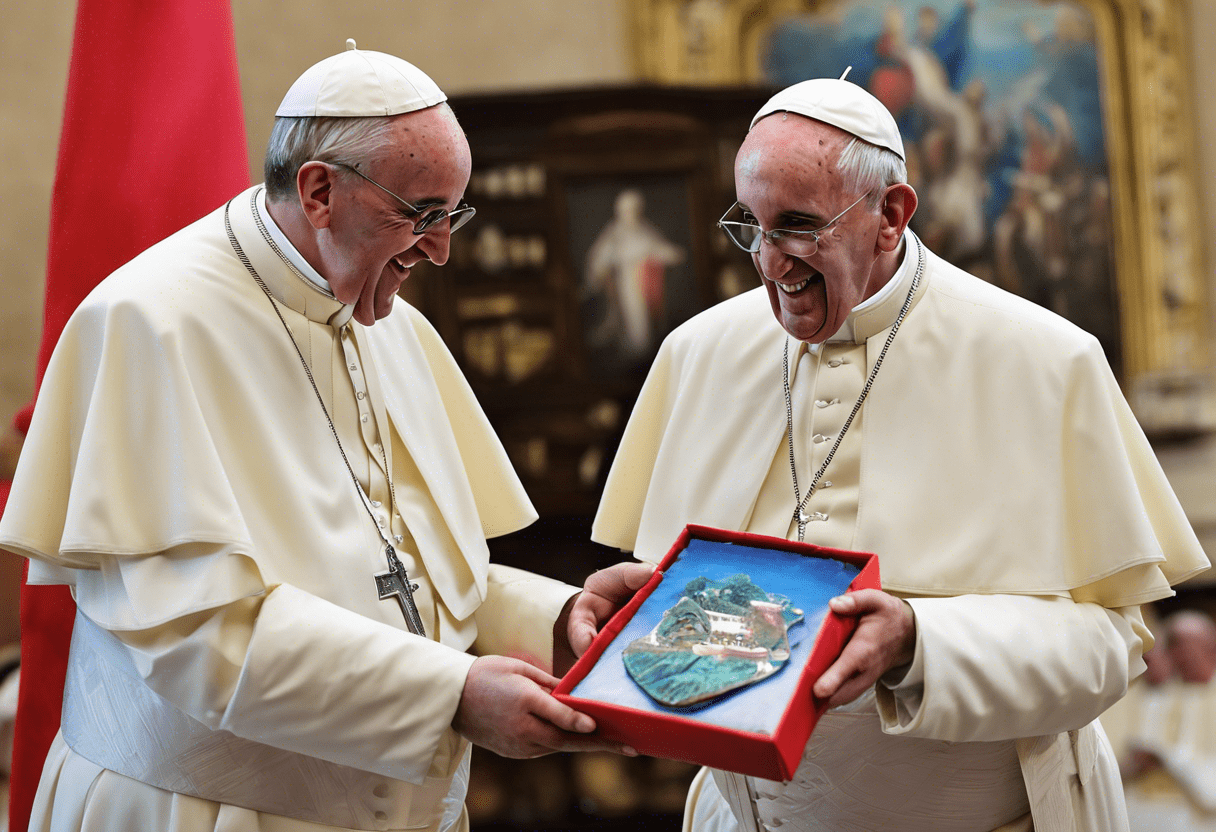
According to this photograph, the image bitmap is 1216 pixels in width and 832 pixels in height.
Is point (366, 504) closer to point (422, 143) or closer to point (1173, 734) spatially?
point (422, 143)

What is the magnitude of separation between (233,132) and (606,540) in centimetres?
136

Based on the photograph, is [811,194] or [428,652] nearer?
[428,652]

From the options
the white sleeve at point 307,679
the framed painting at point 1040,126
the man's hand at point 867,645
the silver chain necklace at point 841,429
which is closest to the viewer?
the man's hand at point 867,645

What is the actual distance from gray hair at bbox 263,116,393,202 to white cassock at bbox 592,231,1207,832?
3.04ft

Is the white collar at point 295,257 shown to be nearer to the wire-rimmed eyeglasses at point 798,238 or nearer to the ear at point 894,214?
the wire-rimmed eyeglasses at point 798,238

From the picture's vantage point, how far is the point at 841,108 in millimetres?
2387

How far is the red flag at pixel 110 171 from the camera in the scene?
2771 mm

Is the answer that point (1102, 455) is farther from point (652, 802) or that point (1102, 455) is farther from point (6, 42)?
point (6, 42)

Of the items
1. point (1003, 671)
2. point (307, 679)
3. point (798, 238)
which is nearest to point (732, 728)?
point (1003, 671)

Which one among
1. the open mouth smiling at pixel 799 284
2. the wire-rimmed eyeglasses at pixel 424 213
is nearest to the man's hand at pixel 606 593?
the open mouth smiling at pixel 799 284

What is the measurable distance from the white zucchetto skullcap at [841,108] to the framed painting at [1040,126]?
6492 mm

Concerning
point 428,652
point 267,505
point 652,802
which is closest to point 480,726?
point 428,652

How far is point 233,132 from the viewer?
9.81 ft

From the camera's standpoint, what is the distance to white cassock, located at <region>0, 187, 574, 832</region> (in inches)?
82.5
